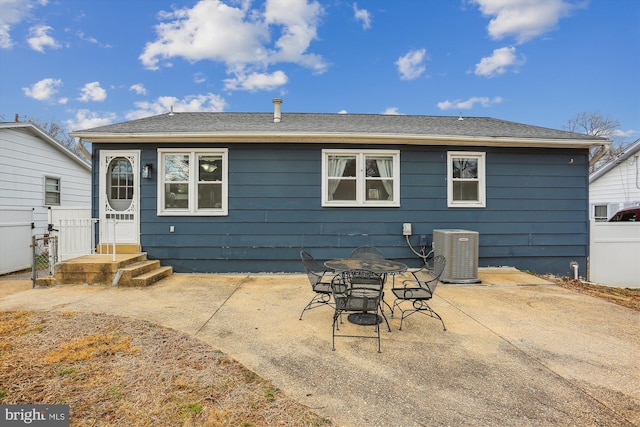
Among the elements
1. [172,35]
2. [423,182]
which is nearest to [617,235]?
[423,182]

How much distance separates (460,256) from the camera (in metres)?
5.74

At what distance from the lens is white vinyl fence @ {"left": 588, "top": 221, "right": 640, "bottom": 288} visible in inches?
250

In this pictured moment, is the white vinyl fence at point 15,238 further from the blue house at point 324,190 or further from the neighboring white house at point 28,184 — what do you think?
the blue house at point 324,190

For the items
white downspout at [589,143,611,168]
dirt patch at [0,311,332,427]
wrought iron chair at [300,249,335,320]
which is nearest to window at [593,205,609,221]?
white downspout at [589,143,611,168]

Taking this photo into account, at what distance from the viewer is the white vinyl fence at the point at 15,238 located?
6.97m

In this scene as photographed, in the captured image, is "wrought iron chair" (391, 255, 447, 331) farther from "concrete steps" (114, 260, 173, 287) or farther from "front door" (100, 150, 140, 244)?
"front door" (100, 150, 140, 244)

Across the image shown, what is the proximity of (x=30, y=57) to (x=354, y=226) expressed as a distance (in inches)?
661

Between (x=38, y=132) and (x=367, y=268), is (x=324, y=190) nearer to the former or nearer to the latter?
(x=367, y=268)

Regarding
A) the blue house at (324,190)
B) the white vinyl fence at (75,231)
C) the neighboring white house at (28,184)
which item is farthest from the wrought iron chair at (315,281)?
the neighboring white house at (28,184)

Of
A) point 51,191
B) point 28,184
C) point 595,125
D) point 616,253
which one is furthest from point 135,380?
point 595,125

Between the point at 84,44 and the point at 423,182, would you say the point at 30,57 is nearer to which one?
the point at 84,44

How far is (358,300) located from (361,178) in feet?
12.4

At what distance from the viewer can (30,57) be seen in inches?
520

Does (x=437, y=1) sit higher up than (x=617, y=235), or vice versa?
(x=437, y=1)
